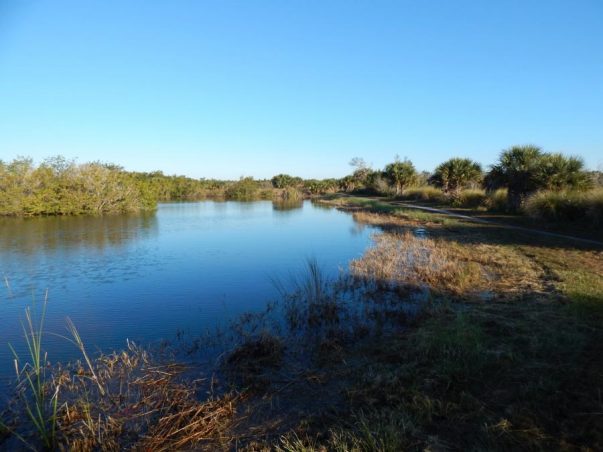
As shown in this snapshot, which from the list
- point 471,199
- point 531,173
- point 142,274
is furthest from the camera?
point 471,199

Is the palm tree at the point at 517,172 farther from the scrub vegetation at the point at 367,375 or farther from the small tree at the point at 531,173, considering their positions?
the scrub vegetation at the point at 367,375

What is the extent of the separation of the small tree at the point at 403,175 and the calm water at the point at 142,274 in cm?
2884

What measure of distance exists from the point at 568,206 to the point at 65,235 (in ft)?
97.6

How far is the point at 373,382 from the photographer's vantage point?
197 inches

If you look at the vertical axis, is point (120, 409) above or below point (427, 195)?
below

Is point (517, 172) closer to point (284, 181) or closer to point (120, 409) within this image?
point (120, 409)

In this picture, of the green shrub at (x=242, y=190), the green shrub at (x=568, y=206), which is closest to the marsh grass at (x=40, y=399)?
the green shrub at (x=568, y=206)

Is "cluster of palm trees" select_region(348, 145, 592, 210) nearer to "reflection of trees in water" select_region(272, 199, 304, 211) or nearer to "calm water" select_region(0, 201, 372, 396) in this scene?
"calm water" select_region(0, 201, 372, 396)

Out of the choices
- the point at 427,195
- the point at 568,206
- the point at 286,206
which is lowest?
the point at 286,206

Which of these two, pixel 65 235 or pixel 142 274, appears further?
pixel 65 235

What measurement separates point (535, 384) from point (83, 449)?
5.60 m

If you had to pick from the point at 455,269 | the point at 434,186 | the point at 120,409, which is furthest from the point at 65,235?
the point at 434,186

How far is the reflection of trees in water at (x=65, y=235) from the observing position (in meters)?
18.7

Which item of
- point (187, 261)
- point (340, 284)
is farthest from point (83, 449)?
point (187, 261)
